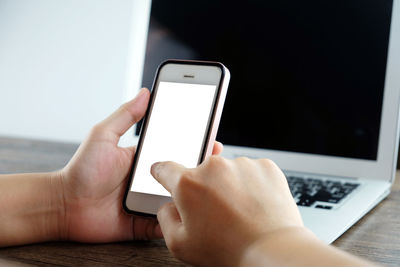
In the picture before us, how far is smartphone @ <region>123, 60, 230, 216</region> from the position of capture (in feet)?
1.49

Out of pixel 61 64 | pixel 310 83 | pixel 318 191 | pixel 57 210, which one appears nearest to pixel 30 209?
pixel 57 210

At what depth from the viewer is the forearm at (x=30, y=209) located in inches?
16.5

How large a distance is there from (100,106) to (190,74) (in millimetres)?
1785

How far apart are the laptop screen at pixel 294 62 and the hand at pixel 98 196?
41 centimetres

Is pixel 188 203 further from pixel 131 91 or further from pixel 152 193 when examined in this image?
pixel 131 91

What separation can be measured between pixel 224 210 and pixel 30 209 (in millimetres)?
228

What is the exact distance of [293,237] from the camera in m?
0.31

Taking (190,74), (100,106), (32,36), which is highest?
(190,74)

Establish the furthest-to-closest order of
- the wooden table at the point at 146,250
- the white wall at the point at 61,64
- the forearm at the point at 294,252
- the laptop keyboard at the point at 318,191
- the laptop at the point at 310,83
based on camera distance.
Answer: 1. the white wall at the point at 61,64
2. the laptop at the point at 310,83
3. the laptop keyboard at the point at 318,191
4. the wooden table at the point at 146,250
5. the forearm at the point at 294,252

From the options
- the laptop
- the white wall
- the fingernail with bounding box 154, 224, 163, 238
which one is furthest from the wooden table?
the white wall

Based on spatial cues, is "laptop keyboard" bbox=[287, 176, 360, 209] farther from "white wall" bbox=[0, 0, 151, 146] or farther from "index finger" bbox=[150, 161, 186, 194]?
"white wall" bbox=[0, 0, 151, 146]

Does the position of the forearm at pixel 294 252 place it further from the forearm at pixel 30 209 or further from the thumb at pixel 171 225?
the forearm at pixel 30 209

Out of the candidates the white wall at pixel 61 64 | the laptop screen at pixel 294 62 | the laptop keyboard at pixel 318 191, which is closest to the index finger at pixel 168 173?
the laptop keyboard at pixel 318 191

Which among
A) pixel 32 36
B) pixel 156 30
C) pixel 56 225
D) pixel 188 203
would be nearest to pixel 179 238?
pixel 188 203
